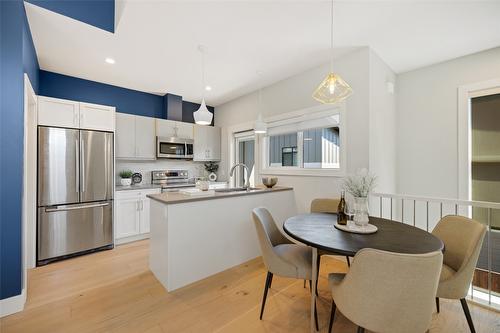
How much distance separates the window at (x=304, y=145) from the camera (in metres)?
3.13

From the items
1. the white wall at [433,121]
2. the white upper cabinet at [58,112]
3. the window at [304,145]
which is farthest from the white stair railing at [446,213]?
the white upper cabinet at [58,112]

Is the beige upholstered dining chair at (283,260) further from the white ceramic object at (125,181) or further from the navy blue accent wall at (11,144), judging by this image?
the white ceramic object at (125,181)

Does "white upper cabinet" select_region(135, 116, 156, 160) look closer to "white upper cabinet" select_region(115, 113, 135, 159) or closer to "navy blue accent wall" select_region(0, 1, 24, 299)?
"white upper cabinet" select_region(115, 113, 135, 159)

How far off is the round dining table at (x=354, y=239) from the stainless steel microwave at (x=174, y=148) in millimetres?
3282

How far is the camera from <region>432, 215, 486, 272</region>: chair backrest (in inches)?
56.4

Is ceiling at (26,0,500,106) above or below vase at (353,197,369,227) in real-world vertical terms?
above

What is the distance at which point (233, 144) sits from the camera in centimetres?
498

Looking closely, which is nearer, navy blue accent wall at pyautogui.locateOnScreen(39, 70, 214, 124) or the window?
the window

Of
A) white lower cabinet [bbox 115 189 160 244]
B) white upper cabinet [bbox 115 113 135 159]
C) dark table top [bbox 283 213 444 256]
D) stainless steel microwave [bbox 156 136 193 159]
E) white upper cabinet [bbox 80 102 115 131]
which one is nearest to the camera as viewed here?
dark table top [bbox 283 213 444 256]

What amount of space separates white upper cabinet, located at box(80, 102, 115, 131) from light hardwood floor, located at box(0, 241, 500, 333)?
2.01m

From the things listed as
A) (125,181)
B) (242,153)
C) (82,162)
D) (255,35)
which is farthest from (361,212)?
(125,181)

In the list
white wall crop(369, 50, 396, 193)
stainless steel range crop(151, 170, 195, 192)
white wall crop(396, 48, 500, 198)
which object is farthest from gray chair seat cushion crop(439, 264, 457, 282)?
stainless steel range crop(151, 170, 195, 192)

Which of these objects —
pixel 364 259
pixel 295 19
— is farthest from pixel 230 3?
pixel 364 259

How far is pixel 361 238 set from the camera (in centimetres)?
150
